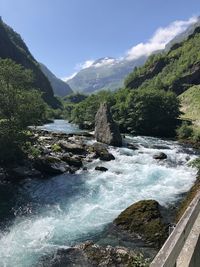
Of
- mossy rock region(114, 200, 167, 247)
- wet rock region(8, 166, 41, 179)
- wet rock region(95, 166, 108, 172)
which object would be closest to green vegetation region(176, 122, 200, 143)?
wet rock region(95, 166, 108, 172)

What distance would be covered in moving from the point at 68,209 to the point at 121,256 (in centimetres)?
904

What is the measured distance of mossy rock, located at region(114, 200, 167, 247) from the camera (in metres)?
19.7

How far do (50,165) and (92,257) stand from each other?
2096cm

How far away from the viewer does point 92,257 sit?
17359mm

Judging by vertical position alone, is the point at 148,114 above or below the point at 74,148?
above

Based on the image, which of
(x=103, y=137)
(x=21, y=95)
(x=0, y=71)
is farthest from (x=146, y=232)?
(x=103, y=137)

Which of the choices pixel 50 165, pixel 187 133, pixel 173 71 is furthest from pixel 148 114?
pixel 173 71

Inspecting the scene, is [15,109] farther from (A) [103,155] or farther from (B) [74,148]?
(A) [103,155]

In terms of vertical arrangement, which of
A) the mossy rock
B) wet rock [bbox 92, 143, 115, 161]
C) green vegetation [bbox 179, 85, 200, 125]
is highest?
green vegetation [bbox 179, 85, 200, 125]

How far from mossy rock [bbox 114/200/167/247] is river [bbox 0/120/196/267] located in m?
1.34

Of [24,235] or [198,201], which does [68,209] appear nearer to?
[24,235]

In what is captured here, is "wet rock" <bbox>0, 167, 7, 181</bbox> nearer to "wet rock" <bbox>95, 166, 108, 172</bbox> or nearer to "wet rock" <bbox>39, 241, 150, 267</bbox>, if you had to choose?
"wet rock" <bbox>95, 166, 108, 172</bbox>

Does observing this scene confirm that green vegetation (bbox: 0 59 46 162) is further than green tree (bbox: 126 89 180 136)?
No

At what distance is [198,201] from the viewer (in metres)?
7.88
